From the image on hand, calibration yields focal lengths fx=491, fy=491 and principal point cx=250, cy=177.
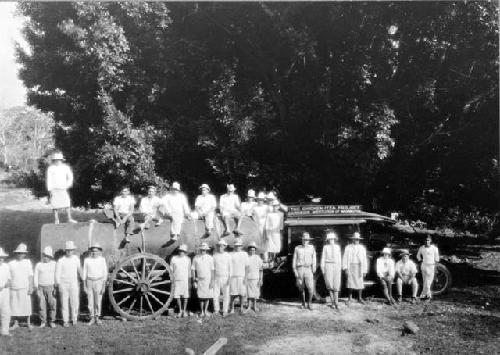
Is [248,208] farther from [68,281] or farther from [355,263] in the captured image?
[68,281]

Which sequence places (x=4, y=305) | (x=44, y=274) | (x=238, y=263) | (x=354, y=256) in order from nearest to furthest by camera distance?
(x=4, y=305), (x=44, y=274), (x=238, y=263), (x=354, y=256)

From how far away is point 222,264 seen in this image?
1033cm

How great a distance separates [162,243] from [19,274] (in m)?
2.83

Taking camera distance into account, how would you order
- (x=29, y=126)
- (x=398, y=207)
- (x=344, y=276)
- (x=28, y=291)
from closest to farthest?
1. (x=28, y=291)
2. (x=344, y=276)
3. (x=398, y=207)
4. (x=29, y=126)

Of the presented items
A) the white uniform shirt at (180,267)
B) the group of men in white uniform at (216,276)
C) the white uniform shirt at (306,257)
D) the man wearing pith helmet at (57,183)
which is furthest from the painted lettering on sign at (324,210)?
the man wearing pith helmet at (57,183)

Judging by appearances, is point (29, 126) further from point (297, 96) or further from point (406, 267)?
point (406, 267)

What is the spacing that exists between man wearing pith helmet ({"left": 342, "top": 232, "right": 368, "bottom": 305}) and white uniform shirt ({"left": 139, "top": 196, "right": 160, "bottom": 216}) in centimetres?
437

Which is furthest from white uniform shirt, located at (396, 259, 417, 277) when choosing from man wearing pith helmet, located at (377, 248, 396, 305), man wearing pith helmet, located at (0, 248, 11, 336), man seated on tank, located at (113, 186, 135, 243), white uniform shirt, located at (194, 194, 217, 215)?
man wearing pith helmet, located at (0, 248, 11, 336)

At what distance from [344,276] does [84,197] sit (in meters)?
8.45

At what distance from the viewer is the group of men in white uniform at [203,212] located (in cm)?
1054

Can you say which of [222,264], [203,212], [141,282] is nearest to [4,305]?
[141,282]

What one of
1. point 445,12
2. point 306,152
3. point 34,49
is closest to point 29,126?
point 34,49

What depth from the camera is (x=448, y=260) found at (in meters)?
17.1

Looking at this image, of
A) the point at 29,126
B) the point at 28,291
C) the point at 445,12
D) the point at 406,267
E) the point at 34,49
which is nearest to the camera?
the point at 28,291
